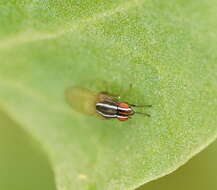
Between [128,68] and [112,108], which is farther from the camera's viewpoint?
[112,108]

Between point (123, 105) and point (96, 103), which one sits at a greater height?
point (96, 103)

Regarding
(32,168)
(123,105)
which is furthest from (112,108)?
(32,168)

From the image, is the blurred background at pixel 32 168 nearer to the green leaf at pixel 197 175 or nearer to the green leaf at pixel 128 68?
the green leaf at pixel 197 175

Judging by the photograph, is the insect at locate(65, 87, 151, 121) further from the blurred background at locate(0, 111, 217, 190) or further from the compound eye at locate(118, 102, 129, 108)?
the blurred background at locate(0, 111, 217, 190)

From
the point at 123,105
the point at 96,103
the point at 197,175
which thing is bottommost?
the point at 197,175

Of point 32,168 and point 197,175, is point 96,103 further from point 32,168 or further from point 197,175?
point 197,175

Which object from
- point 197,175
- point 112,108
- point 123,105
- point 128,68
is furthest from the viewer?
point 197,175

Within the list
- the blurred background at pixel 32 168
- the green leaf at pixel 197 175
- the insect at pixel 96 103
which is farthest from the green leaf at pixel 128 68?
the green leaf at pixel 197 175
